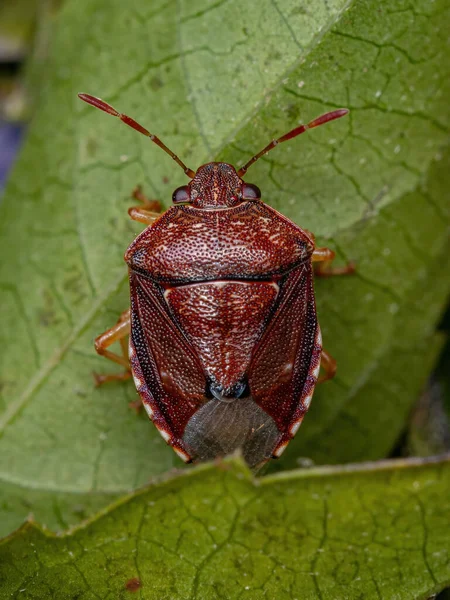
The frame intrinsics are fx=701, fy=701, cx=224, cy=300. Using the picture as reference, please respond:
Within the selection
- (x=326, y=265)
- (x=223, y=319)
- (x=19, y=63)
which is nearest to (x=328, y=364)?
(x=326, y=265)

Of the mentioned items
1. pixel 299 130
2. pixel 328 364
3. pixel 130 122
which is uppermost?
pixel 299 130

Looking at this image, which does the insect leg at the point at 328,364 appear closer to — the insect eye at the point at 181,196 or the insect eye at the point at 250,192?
the insect eye at the point at 250,192

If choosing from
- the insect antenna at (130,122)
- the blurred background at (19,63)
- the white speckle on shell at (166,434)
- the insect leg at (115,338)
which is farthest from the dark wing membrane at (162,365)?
the blurred background at (19,63)

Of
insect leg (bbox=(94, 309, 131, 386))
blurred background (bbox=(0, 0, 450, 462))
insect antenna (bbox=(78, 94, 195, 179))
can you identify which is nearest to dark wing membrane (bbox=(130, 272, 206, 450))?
insect leg (bbox=(94, 309, 131, 386))

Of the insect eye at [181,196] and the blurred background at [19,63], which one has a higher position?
the blurred background at [19,63]

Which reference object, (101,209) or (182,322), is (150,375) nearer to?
(182,322)

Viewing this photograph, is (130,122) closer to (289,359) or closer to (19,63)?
(289,359)

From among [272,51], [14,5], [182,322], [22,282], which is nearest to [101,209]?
[22,282]

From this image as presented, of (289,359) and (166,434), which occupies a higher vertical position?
(289,359)
